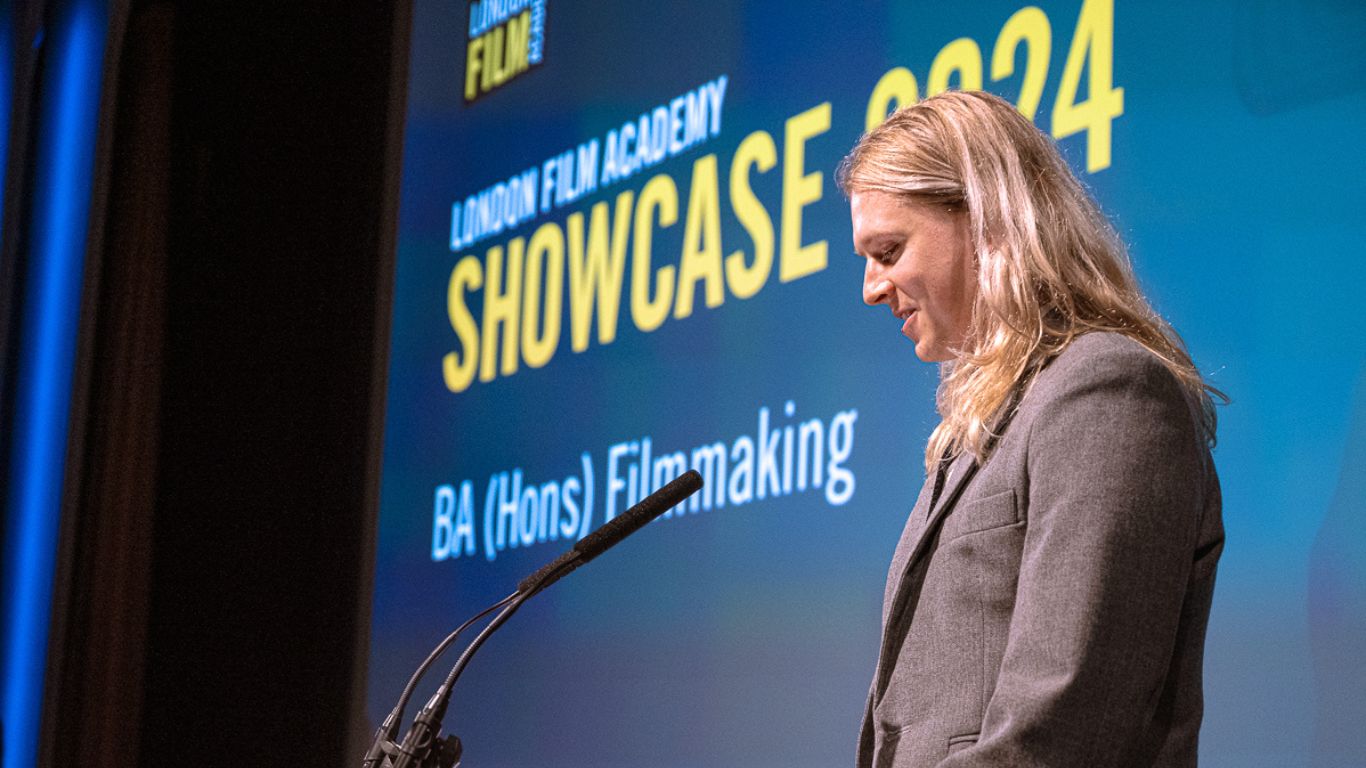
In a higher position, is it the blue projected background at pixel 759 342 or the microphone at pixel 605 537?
the blue projected background at pixel 759 342

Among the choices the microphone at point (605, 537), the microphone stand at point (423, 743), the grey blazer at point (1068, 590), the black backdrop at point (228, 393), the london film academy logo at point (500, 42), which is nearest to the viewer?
the grey blazer at point (1068, 590)

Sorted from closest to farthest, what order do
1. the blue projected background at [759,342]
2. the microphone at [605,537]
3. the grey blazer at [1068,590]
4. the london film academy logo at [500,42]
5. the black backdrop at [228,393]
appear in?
the grey blazer at [1068,590] < the microphone at [605,537] < the blue projected background at [759,342] < the london film academy logo at [500,42] < the black backdrop at [228,393]

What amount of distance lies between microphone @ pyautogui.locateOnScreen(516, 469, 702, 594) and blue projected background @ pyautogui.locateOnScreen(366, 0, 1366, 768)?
0.92 metres

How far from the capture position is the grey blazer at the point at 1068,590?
120 centimetres

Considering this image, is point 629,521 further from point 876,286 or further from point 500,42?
point 500,42

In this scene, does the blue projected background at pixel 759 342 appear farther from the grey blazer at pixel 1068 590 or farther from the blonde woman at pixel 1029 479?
the grey blazer at pixel 1068 590

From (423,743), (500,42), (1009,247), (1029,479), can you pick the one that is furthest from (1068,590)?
(500,42)

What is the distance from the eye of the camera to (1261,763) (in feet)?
6.64

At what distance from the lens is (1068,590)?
1.21m

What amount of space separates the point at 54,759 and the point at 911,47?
2.88 meters

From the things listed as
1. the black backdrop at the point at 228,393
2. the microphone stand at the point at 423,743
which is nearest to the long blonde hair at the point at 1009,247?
the microphone stand at the point at 423,743

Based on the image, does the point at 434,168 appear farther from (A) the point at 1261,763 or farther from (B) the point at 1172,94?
(A) the point at 1261,763

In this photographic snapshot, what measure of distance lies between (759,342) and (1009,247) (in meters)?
1.61

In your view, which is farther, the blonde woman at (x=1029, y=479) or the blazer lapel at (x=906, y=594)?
the blazer lapel at (x=906, y=594)
